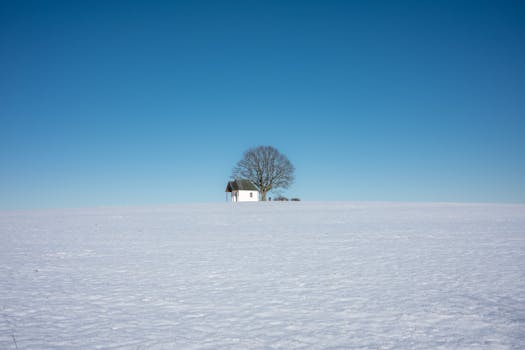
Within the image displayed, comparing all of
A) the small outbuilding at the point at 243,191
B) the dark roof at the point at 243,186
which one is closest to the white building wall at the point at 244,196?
the small outbuilding at the point at 243,191

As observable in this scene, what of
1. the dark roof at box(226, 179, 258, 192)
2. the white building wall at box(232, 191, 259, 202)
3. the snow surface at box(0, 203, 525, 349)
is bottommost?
the snow surface at box(0, 203, 525, 349)

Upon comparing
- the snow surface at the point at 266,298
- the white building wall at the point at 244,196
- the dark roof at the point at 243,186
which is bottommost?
the snow surface at the point at 266,298

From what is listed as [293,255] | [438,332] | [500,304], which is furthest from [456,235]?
[438,332]

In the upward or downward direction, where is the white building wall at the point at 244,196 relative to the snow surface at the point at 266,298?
upward

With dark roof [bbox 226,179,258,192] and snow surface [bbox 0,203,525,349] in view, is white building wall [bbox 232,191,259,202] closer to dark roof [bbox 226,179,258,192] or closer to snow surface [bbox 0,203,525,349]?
dark roof [bbox 226,179,258,192]

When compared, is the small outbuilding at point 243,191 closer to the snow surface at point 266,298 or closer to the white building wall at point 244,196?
the white building wall at point 244,196

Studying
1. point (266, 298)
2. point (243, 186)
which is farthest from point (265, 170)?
point (266, 298)

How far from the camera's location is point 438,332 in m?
4.20

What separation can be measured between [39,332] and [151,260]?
4786 mm

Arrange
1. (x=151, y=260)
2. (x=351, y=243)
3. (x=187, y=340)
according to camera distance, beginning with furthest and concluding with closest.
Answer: (x=351, y=243) → (x=151, y=260) → (x=187, y=340)

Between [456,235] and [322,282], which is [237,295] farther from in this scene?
[456,235]

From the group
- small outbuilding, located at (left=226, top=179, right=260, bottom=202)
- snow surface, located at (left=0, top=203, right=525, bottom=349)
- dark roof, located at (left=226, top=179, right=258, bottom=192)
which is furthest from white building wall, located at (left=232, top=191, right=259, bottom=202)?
snow surface, located at (left=0, top=203, right=525, bottom=349)

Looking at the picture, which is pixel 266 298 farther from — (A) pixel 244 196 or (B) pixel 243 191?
(A) pixel 244 196

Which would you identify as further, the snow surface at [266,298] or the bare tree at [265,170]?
the bare tree at [265,170]
